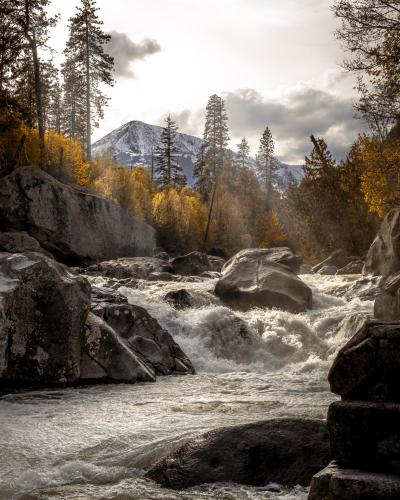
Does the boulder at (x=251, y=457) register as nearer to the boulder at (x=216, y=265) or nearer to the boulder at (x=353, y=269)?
the boulder at (x=353, y=269)

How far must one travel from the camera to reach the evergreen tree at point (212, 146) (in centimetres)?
6538

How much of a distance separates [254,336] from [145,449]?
8.98 meters

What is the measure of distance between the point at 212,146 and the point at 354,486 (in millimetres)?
67332

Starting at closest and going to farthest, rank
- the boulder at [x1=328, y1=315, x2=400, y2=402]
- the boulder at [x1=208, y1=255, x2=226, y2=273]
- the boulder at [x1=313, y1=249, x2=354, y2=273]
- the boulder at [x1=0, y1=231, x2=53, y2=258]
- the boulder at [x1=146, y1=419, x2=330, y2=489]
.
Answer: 1. the boulder at [x1=328, y1=315, x2=400, y2=402]
2. the boulder at [x1=146, y1=419, x2=330, y2=489]
3. the boulder at [x1=0, y1=231, x2=53, y2=258]
4. the boulder at [x1=208, y1=255, x2=226, y2=273]
5. the boulder at [x1=313, y1=249, x2=354, y2=273]

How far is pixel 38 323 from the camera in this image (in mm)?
9438

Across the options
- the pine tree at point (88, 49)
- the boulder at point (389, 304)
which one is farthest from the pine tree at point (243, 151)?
the boulder at point (389, 304)

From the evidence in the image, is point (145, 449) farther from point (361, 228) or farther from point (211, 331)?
point (361, 228)

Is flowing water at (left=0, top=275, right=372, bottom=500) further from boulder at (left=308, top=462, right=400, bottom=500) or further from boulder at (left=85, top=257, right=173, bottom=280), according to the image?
boulder at (left=85, top=257, right=173, bottom=280)

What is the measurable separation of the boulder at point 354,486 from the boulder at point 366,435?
3.4 inches

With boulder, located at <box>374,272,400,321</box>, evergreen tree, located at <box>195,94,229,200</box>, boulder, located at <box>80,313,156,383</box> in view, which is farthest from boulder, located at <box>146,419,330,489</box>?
evergreen tree, located at <box>195,94,229,200</box>

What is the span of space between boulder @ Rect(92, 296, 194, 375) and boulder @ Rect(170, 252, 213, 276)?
14271 millimetres

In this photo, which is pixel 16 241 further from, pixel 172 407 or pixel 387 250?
pixel 172 407

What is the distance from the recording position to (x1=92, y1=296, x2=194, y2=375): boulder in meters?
11.3

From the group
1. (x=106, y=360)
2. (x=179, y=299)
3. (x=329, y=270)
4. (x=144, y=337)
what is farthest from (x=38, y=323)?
(x=329, y=270)
